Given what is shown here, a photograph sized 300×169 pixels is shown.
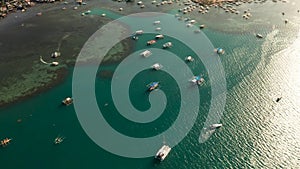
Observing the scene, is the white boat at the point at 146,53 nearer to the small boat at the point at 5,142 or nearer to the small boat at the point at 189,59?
the small boat at the point at 189,59

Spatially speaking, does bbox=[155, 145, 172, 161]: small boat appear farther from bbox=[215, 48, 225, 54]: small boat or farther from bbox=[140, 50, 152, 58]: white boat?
bbox=[215, 48, 225, 54]: small boat

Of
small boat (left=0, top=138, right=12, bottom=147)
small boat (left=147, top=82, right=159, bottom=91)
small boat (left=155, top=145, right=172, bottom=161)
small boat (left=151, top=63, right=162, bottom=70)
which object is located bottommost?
small boat (left=0, top=138, right=12, bottom=147)

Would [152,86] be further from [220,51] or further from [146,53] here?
[220,51]

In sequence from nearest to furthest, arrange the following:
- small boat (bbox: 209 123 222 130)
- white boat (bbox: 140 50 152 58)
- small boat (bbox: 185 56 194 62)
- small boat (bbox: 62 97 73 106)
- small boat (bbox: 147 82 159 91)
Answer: small boat (bbox: 209 123 222 130)
small boat (bbox: 62 97 73 106)
small boat (bbox: 147 82 159 91)
small boat (bbox: 185 56 194 62)
white boat (bbox: 140 50 152 58)

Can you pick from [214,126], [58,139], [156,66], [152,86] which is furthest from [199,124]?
[58,139]

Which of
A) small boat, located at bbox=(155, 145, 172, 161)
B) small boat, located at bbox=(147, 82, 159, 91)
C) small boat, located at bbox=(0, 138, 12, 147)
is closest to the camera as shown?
small boat, located at bbox=(155, 145, 172, 161)

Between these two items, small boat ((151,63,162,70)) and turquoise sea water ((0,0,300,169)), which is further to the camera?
small boat ((151,63,162,70))

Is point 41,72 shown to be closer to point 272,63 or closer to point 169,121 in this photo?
point 169,121

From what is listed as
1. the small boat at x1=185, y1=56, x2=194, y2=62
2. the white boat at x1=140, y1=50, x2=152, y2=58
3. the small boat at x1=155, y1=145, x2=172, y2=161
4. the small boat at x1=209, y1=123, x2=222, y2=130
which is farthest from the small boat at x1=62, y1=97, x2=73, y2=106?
the small boat at x1=185, y1=56, x2=194, y2=62
